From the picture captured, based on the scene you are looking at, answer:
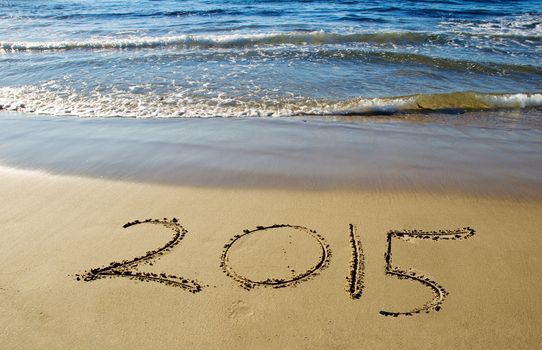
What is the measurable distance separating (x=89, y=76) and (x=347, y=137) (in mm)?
5400

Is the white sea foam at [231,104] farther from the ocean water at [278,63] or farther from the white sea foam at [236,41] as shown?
the white sea foam at [236,41]

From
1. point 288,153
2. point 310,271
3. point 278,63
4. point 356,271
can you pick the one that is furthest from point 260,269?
point 278,63

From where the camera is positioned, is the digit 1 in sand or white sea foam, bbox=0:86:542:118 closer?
the digit 1 in sand

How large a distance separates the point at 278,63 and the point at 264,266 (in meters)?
6.53

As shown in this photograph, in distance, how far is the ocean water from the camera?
6.26 meters

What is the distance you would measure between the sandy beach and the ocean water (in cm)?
258

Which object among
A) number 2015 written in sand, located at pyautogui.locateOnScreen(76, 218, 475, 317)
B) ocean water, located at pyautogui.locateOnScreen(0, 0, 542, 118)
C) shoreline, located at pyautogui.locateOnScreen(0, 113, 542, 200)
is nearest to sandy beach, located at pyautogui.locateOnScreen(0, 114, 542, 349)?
number 2015 written in sand, located at pyautogui.locateOnScreen(76, 218, 475, 317)

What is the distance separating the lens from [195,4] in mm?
19344

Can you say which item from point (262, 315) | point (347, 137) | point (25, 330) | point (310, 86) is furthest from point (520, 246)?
point (310, 86)

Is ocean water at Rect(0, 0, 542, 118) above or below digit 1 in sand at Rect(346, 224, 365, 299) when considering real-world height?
above

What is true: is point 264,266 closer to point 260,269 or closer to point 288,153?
point 260,269

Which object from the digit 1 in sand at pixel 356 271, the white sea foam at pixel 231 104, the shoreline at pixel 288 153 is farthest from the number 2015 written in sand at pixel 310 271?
the white sea foam at pixel 231 104

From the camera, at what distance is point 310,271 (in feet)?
8.94

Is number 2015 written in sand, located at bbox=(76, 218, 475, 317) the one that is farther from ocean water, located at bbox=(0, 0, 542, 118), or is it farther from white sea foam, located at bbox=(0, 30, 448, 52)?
white sea foam, located at bbox=(0, 30, 448, 52)
